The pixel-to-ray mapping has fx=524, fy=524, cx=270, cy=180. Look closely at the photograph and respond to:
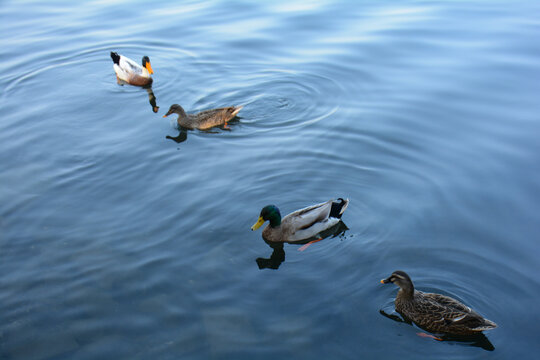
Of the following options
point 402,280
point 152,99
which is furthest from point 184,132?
point 402,280

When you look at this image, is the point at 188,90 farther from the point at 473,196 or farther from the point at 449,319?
the point at 449,319

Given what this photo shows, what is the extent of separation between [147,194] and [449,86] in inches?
317

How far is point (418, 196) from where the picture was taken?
9391 mm

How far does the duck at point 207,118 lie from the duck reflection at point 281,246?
161 inches

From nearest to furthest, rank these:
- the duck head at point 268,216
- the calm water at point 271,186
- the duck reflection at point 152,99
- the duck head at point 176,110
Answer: the calm water at point 271,186 < the duck head at point 268,216 < the duck head at point 176,110 < the duck reflection at point 152,99

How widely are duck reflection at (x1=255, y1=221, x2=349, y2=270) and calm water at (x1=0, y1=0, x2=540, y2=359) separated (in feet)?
0.36

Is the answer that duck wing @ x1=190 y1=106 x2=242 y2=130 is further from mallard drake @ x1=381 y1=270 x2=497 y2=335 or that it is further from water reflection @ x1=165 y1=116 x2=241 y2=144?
mallard drake @ x1=381 y1=270 x2=497 y2=335

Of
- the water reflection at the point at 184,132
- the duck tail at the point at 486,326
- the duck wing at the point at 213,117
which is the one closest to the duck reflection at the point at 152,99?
the water reflection at the point at 184,132

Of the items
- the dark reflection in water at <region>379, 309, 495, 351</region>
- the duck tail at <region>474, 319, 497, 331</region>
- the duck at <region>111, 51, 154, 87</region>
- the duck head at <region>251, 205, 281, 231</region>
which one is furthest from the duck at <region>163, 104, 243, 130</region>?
the duck tail at <region>474, 319, 497, 331</region>

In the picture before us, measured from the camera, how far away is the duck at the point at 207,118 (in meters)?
11.8

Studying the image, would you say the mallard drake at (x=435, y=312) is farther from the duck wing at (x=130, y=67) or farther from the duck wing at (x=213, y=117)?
the duck wing at (x=130, y=67)

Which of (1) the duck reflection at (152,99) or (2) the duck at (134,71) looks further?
(2) the duck at (134,71)

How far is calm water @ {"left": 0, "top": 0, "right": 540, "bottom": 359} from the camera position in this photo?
6.88 metres

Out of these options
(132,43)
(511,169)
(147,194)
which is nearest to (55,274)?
(147,194)
